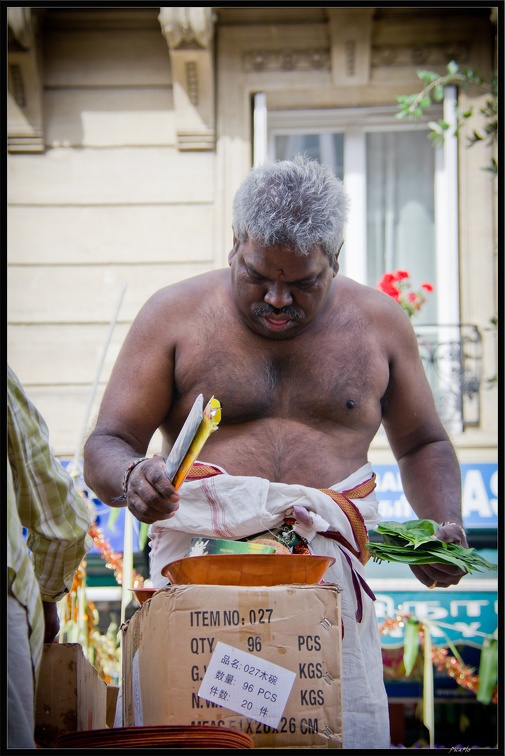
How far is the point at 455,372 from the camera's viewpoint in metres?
8.43

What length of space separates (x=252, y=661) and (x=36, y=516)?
→ 63 centimetres

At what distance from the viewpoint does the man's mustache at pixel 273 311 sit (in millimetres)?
3307

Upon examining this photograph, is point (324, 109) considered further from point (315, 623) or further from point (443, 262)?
point (315, 623)

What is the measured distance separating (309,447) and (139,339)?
63 cm

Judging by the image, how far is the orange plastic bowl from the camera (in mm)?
2678

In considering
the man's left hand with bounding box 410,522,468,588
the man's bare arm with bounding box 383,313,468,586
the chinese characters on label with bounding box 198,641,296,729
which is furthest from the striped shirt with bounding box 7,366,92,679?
the man's bare arm with bounding box 383,313,468,586

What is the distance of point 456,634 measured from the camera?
7.77m

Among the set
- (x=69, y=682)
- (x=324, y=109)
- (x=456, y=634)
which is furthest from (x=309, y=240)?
(x=324, y=109)

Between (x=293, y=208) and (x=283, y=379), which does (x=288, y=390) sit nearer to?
(x=283, y=379)

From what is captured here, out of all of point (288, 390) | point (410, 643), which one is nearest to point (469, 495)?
point (410, 643)

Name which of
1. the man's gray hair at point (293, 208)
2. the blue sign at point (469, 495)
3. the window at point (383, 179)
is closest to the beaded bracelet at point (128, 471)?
the man's gray hair at point (293, 208)

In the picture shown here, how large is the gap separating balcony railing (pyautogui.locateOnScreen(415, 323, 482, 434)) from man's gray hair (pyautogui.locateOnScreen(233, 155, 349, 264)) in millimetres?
5161

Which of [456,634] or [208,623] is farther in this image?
[456,634]

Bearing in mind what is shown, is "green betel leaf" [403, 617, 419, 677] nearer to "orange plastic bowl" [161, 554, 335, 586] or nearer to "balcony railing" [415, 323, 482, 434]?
"balcony railing" [415, 323, 482, 434]
